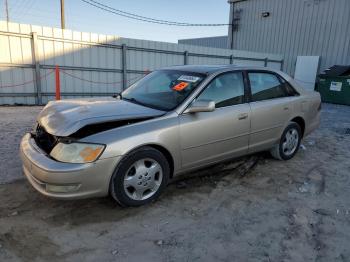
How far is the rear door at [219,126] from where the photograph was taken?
3.29m

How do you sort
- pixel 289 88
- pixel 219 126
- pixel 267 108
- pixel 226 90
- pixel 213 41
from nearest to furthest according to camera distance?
pixel 219 126 < pixel 226 90 < pixel 267 108 < pixel 289 88 < pixel 213 41

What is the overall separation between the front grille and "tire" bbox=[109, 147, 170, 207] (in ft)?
2.38

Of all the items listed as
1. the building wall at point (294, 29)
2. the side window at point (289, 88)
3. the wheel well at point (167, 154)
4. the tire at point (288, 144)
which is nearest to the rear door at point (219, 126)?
the wheel well at point (167, 154)

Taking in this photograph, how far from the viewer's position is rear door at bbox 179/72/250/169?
3.29 meters

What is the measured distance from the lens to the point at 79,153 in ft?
8.73

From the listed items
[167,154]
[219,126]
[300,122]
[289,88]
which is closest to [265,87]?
[289,88]

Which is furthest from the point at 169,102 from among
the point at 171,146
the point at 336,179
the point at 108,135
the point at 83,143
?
the point at 336,179

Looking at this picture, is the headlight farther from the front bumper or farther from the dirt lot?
the dirt lot

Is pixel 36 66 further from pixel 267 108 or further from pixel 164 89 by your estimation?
pixel 267 108

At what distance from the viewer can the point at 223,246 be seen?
8.16ft

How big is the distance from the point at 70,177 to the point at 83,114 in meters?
0.73

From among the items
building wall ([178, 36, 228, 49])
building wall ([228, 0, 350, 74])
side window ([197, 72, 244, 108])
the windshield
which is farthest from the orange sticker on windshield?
building wall ([178, 36, 228, 49])

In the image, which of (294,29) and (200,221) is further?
(294,29)

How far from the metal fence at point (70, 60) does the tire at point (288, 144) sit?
773 cm
